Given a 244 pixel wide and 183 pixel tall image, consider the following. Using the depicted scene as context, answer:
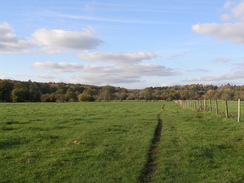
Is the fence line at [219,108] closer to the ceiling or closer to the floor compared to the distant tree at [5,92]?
closer to the floor

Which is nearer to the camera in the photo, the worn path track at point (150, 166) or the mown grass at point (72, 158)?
the worn path track at point (150, 166)

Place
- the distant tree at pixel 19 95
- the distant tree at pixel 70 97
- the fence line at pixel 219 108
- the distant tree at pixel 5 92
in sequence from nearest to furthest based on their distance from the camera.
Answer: the fence line at pixel 219 108 < the distant tree at pixel 5 92 < the distant tree at pixel 19 95 < the distant tree at pixel 70 97

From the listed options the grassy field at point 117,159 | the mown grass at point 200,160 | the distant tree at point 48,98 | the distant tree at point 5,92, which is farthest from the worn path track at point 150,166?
the distant tree at point 48,98

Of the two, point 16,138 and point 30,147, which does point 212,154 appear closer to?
point 30,147

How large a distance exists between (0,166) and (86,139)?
5.13 metres

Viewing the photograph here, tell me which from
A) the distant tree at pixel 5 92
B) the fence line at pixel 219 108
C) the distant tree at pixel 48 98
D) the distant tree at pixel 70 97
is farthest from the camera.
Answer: the distant tree at pixel 70 97

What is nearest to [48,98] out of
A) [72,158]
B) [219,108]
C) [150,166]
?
[219,108]

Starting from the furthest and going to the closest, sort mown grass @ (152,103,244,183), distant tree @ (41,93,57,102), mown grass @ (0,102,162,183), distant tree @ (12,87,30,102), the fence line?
distant tree @ (41,93,57,102), distant tree @ (12,87,30,102), the fence line, mown grass @ (0,102,162,183), mown grass @ (152,103,244,183)

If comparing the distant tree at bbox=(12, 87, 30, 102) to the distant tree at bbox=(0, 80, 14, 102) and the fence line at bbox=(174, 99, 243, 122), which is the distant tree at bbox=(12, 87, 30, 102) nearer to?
the distant tree at bbox=(0, 80, 14, 102)

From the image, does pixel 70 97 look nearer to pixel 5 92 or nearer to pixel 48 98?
pixel 48 98

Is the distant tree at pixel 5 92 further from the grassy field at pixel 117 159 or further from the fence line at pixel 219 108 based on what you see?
the grassy field at pixel 117 159

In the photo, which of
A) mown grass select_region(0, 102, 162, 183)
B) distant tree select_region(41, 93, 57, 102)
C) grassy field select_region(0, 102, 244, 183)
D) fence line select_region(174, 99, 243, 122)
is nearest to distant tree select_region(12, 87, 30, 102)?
distant tree select_region(41, 93, 57, 102)

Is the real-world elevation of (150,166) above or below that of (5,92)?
below

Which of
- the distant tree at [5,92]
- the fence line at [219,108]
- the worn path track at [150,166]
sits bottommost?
the worn path track at [150,166]
